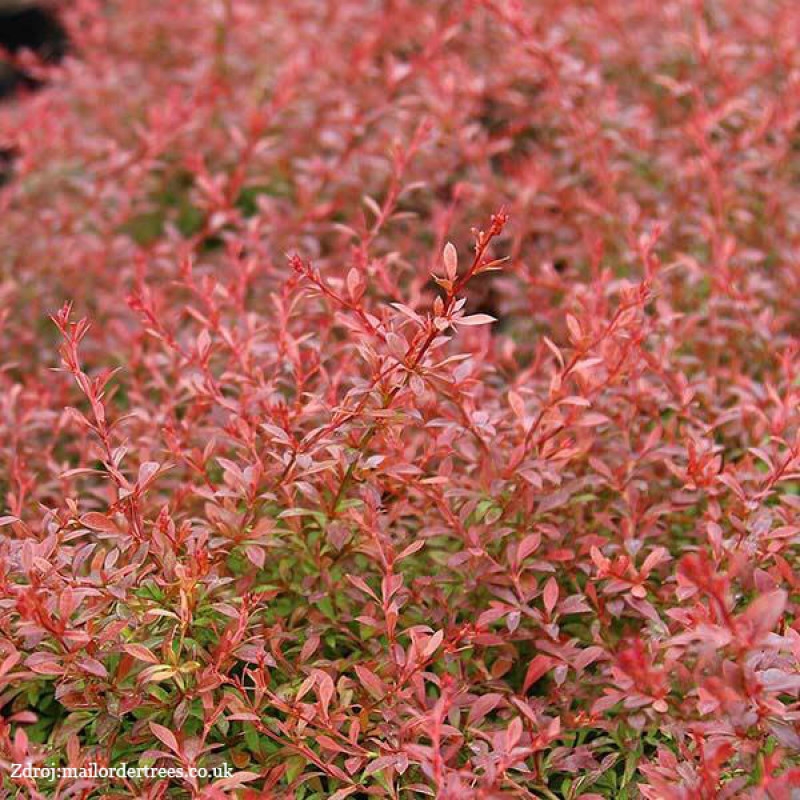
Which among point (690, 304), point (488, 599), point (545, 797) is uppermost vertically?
point (690, 304)

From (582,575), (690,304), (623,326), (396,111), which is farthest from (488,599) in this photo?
(396,111)

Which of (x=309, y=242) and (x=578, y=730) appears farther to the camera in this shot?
(x=309, y=242)

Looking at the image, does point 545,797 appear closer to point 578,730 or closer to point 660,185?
point 578,730

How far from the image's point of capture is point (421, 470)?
1.58 meters

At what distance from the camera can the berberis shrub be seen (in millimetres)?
1455

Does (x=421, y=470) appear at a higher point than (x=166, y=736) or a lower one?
higher

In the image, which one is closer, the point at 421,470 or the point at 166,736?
the point at 166,736

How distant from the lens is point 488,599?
177cm

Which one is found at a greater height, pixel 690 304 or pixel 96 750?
pixel 690 304

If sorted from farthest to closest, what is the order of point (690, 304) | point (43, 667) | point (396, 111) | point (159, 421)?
point (396, 111), point (690, 304), point (159, 421), point (43, 667)

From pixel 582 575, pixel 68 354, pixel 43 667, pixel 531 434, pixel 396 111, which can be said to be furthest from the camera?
pixel 396 111

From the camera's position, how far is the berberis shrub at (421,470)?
146 centimetres

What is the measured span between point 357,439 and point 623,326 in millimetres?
544

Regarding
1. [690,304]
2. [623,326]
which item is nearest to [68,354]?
[623,326]
